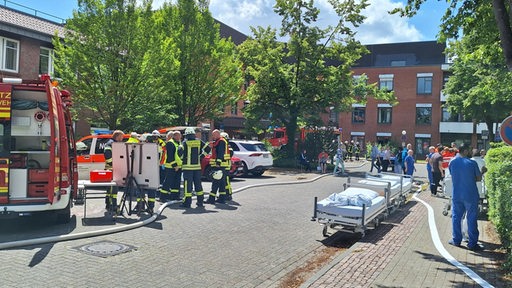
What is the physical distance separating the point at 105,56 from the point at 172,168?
963cm

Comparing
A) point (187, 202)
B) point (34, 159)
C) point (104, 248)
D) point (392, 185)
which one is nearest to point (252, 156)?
point (187, 202)

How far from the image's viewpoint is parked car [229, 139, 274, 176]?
19406 millimetres

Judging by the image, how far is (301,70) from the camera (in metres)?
27.5

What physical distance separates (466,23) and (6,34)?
20.9m

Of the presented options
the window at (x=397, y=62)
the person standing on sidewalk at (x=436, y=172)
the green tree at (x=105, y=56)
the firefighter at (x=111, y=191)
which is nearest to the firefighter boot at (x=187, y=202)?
the firefighter at (x=111, y=191)

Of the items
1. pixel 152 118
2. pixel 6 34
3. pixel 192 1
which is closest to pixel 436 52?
pixel 192 1

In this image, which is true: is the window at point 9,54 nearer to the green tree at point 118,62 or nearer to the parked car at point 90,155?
the green tree at point 118,62

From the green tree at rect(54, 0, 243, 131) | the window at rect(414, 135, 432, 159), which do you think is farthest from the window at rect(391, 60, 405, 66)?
the green tree at rect(54, 0, 243, 131)

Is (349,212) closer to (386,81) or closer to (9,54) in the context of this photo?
(9,54)

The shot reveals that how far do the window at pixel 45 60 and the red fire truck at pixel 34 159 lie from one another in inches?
658

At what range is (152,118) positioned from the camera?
21828mm

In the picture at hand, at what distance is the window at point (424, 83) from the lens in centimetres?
5022

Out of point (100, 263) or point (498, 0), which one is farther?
point (498, 0)

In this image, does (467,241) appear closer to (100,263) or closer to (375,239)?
(375,239)
